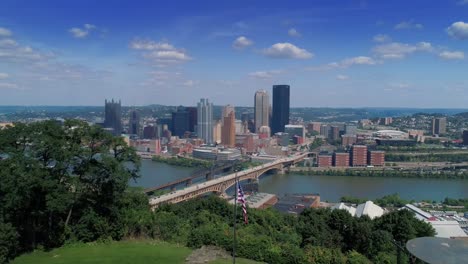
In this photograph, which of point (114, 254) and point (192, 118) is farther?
point (192, 118)

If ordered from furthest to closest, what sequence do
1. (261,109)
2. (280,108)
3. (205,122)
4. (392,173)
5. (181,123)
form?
(280,108)
(261,109)
(181,123)
(205,122)
(392,173)

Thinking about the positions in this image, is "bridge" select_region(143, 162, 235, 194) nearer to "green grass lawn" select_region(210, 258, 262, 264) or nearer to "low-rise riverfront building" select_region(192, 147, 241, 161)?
"low-rise riverfront building" select_region(192, 147, 241, 161)

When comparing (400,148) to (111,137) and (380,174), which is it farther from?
(111,137)

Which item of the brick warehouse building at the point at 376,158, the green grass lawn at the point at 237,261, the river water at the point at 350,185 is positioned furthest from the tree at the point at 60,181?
the brick warehouse building at the point at 376,158

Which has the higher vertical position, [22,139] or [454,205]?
[22,139]

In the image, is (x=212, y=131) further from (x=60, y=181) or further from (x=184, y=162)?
(x=60, y=181)

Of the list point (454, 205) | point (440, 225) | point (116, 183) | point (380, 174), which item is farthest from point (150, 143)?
point (116, 183)

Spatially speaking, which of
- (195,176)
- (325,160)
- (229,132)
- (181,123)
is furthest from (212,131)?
(195,176)
